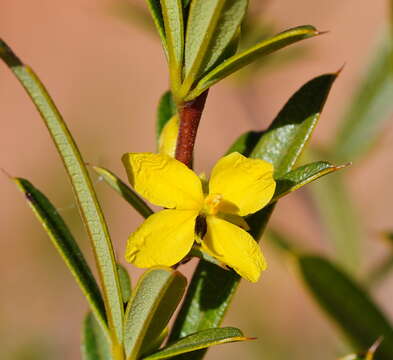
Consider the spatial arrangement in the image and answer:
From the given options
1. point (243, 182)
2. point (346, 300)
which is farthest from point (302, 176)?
point (346, 300)

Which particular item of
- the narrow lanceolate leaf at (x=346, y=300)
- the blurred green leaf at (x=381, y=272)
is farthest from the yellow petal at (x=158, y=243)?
the blurred green leaf at (x=381, y=272)

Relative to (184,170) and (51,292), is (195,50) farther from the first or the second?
(51,292)

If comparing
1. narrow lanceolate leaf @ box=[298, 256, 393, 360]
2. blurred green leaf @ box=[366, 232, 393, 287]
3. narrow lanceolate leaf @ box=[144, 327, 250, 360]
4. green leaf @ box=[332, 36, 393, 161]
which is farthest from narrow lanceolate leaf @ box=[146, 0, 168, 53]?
green leaf @ box=[332, 36, 393, 161]

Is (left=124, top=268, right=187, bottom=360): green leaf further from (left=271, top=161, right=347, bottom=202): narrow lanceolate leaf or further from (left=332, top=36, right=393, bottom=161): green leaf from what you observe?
(left=332, top=36, right=393, bottom=161): green leaf

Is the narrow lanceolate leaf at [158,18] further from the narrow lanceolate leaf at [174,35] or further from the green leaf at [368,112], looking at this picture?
the green leaf at [368,112]

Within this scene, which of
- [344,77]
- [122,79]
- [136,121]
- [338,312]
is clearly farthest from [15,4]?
[338,312]

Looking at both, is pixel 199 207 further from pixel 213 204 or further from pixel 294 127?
pixel 294 127
